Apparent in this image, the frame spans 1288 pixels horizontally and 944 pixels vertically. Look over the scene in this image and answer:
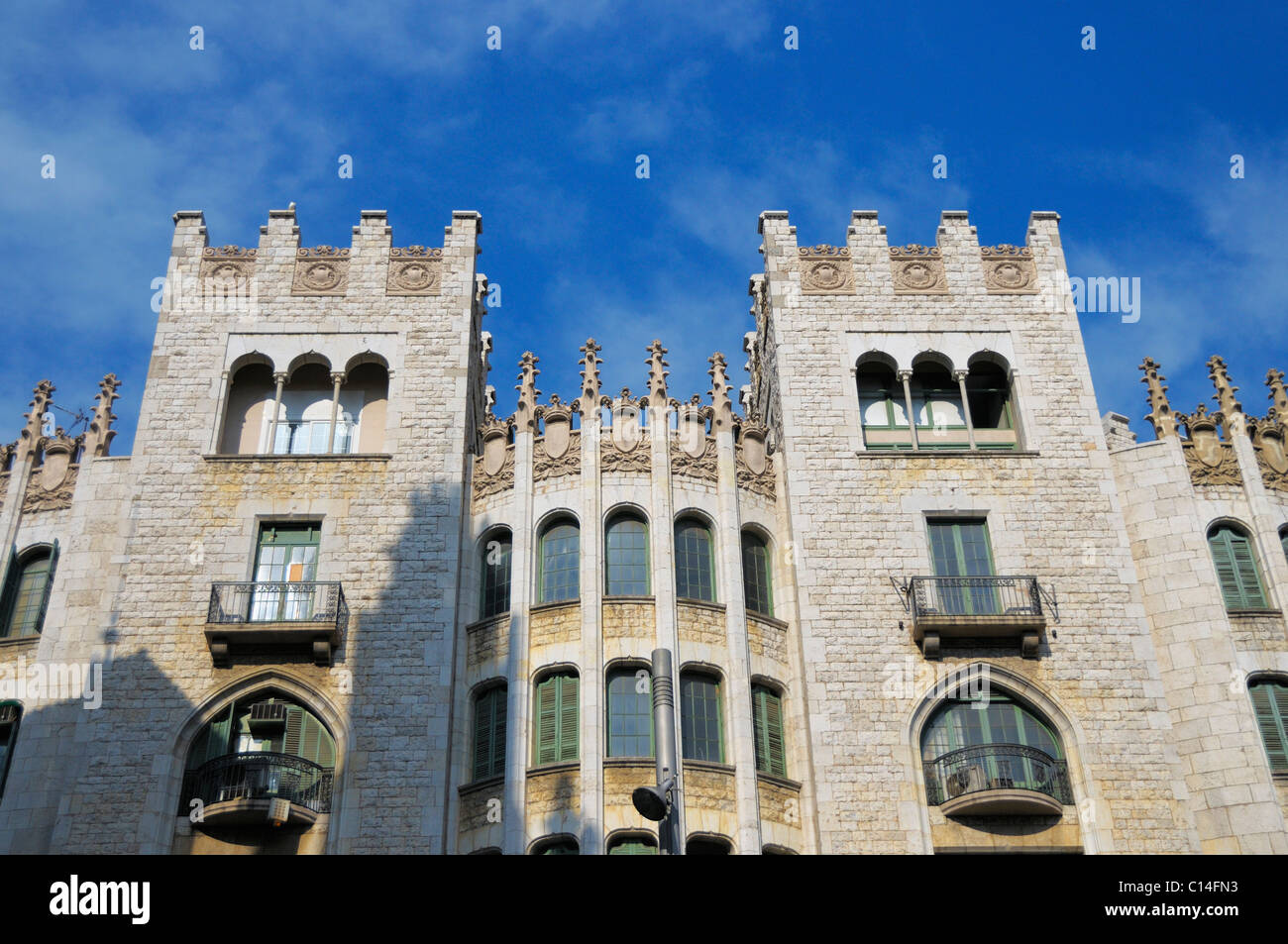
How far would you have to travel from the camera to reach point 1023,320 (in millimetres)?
35875

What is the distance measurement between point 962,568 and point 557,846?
35.2 ft

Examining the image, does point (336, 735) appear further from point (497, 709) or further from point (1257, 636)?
point (1257, 636)

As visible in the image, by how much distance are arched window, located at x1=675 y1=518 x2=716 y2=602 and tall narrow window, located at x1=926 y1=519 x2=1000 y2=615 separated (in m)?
4.78

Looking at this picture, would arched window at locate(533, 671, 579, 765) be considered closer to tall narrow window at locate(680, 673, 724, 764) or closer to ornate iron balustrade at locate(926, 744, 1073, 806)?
tall narrow window at locate(680, 673, 724, 764)

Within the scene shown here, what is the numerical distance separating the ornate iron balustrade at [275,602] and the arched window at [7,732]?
15.5 feet

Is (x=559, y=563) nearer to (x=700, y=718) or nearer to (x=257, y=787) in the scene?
(x=700, y=718)

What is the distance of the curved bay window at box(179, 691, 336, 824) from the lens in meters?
28.4

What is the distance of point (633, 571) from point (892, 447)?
24.1ft

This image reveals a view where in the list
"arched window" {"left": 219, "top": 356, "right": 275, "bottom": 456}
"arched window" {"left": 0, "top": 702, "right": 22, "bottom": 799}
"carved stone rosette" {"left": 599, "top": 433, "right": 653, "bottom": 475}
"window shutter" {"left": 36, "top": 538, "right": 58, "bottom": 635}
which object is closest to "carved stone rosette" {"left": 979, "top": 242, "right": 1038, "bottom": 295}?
"carved stone rosette" {"left": 599, "top": 433, "right": 653, "bottom": 475}

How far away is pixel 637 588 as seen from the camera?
3117 centimetres

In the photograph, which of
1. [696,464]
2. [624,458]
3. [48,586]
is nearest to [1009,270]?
[696,464]

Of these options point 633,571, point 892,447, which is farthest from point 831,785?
point 892,447
